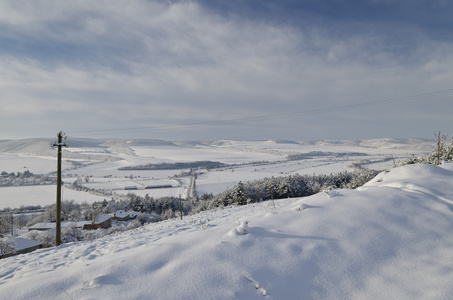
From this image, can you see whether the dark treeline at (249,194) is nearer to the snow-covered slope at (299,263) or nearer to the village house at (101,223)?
the village house at (101,223)

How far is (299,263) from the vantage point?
3672 millimetres

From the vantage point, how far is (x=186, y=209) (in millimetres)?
50844

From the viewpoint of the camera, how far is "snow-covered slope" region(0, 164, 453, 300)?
318cm

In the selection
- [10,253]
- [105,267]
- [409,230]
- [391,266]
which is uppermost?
[409,230]

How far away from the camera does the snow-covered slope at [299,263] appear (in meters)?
3.18

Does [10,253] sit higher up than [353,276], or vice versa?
[353,276]

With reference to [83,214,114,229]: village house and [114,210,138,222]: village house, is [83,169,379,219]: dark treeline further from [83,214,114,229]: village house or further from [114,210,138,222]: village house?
[83,214,114,229]: village house

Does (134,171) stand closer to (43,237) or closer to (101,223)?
(101,223)

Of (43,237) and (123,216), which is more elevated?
(43,237)

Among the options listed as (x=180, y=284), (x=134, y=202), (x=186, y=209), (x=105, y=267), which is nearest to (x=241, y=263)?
(x=180, y=284)

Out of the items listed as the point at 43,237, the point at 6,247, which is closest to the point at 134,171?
the point at 43,237

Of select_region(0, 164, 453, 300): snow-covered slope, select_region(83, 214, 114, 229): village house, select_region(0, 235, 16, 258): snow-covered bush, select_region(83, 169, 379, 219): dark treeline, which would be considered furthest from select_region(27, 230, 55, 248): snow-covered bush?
select_region(0, 164, 453, 300): snow-covered slope

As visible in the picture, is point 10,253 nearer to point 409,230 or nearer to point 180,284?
point 180,284

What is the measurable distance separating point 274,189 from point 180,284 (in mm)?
37948
